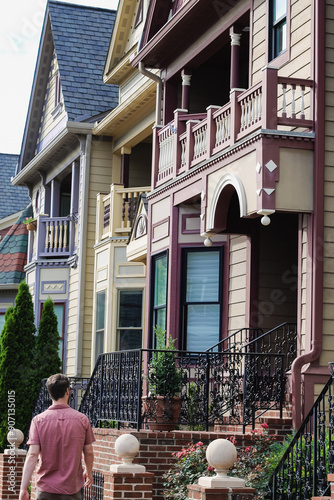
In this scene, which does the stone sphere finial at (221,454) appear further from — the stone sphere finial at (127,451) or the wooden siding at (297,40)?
the wooden siding at (297,40)

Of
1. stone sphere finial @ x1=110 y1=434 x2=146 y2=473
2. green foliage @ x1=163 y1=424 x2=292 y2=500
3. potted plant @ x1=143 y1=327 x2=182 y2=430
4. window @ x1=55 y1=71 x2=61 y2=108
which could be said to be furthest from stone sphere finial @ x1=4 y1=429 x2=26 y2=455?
window @ x1=55 y1=71 x2=61 y2=108

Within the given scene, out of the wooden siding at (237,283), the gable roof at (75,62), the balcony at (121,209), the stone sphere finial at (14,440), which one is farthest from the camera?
the gable roof at (75,62)

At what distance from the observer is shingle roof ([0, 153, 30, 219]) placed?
3506 centimetres

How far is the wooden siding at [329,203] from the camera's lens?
40.1 ft

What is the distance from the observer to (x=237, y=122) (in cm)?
1366

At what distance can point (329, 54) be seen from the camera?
12750mm

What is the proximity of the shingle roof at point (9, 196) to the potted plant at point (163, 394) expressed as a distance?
22507 millimetres

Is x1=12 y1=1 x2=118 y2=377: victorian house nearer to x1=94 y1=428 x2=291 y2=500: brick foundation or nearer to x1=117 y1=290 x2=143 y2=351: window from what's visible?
x1=117 y1=290 x2=143 y2=351: window

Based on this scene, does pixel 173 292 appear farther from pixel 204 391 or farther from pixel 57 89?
pixel 57 89

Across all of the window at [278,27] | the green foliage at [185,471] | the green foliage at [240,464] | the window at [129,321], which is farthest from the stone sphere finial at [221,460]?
the window at [129,321]

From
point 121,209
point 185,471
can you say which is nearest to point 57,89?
point 121,209

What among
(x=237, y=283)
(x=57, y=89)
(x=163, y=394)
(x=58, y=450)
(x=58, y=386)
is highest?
(x=57, y=89)

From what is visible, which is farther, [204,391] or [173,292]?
[173,292]

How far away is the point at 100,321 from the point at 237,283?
7.77 meters
